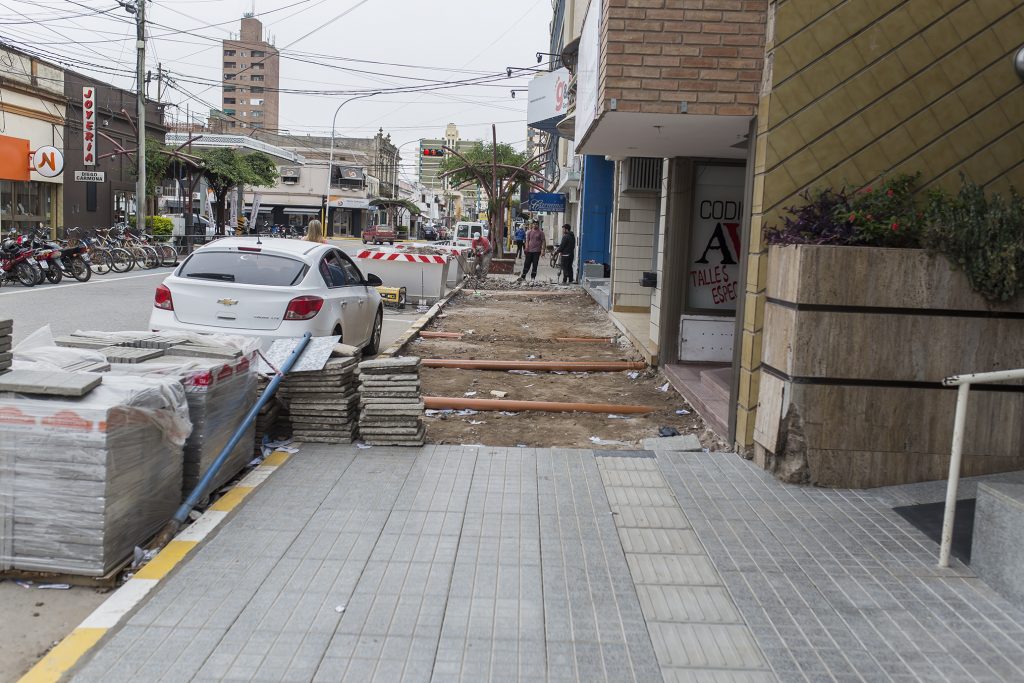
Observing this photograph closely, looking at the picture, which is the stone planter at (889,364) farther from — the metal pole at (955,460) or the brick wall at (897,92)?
the metal pole at (955,460)

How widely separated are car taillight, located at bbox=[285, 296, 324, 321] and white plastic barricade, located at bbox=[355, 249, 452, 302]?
36.8 ft

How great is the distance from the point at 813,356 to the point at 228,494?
4069 mm

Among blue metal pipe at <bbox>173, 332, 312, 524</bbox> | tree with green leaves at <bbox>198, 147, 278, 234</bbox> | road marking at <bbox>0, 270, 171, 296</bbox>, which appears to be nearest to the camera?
blue metal pipe at <bbox>173, 332, 312, 524</bbox>

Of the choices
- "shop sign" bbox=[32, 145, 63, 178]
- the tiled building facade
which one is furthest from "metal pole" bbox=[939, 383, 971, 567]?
"shop sign" bbox=[32, 145, 63, 178]

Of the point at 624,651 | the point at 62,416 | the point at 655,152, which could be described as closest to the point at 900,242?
the point at 624,651

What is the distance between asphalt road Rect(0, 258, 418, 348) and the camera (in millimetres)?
14102

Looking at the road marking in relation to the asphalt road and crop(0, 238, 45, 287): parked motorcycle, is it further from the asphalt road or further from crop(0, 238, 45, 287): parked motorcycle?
crop(0, 238, 45, 287): parked motorcycle

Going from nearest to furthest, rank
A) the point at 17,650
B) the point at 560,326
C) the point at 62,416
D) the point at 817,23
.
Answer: the point at 17,650
the point at 62,416
the point at 817,23
the point at 560,326

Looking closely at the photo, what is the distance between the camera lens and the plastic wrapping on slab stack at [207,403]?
5691mm

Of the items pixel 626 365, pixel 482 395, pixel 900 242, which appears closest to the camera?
pixel 900 242

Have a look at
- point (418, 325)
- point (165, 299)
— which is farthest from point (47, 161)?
point (165, 299)

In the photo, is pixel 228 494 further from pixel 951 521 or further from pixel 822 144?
pixel 822 144

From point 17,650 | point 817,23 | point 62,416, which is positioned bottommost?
point 17,650

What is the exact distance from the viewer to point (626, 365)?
478 inches
